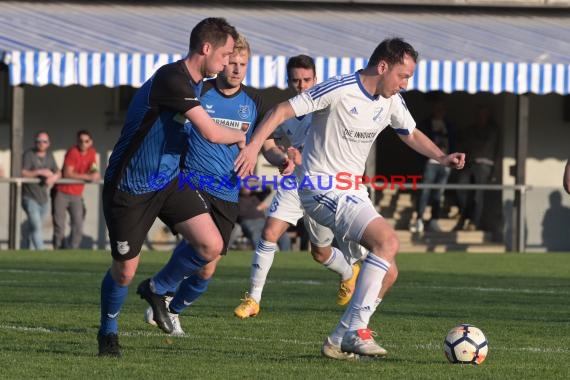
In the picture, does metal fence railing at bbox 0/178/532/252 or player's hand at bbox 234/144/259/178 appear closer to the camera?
player's hand at bbox 234/144/259/178

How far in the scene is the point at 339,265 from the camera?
1259 centimetres

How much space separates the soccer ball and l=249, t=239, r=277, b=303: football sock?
313 cm

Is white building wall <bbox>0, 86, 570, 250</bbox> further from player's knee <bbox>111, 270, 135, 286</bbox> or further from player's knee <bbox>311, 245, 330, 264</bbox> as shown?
player's knee <bbox>111, 270, 135, 286</bbox>

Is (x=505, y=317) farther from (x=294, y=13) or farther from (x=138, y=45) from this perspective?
(x=294, y=13)

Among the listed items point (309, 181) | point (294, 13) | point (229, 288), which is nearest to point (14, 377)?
point (309, 181)

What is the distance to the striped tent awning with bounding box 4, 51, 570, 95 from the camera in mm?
21516

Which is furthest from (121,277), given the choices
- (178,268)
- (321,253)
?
(321,253)

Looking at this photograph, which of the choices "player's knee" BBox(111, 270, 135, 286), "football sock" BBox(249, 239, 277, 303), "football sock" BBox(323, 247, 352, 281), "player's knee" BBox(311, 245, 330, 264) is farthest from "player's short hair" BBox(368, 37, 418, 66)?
"football sock" BBox(323, 247, 352, 281)

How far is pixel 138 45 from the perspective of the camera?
73.7 ft

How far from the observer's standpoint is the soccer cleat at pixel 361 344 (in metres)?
8.35

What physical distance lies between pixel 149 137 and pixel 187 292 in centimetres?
183

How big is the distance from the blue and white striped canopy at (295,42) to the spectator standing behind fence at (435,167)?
1349mm

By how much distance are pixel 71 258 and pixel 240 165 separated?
38.1ft

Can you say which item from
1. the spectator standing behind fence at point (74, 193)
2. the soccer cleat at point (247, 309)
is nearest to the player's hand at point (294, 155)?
the soccer cleat at point (247, 309)
